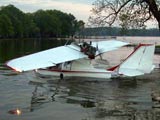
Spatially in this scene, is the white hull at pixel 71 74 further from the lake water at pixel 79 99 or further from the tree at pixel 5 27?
the tree at pixel 5 27

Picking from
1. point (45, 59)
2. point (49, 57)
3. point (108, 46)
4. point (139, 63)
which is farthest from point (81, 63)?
point (108, 46)

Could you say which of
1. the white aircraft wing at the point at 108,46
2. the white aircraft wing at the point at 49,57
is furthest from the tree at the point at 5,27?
the white aircraft wing at the point at 49,57

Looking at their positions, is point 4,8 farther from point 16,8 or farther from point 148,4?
point 148,4

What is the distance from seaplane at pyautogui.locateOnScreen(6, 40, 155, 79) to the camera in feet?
71.1

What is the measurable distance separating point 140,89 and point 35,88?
18.2 feet

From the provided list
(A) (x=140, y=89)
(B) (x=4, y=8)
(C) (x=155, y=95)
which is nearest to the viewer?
(C) (x=155, y=95)

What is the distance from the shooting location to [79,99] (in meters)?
17.9

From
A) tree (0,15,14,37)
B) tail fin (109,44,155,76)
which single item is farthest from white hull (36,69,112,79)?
tree (0,15,14,37)

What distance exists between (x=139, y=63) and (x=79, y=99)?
21.3ft

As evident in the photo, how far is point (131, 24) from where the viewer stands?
32.4 meters

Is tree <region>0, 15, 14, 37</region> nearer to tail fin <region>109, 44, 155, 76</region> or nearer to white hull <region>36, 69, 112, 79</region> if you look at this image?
white hull <region>36, 69, 112, 79</region>

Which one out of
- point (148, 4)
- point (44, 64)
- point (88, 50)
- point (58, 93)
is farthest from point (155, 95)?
point (148, 4)

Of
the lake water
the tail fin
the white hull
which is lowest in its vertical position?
the lake water

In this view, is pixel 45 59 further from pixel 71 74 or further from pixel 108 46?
pixel 108 46
